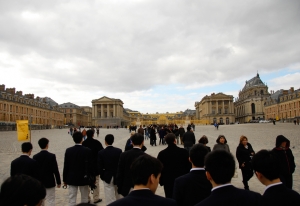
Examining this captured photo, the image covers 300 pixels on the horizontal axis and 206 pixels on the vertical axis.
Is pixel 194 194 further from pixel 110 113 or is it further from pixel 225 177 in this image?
pixel 110 113

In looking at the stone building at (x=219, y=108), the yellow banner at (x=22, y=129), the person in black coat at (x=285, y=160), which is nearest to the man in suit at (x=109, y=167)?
the person in black coat at (x=285, y=160)

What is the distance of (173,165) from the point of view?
5430 mm

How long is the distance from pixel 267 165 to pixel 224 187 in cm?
64

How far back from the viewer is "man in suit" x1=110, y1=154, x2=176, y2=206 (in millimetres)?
2402

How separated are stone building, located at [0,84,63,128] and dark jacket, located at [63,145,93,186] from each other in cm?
5417

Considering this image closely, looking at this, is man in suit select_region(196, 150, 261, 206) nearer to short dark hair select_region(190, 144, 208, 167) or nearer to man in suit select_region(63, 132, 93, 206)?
short dark hair select_region(190, 144, 208, 167)

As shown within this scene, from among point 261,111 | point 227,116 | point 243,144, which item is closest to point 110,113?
point 227,116

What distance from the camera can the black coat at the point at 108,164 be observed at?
6.29m

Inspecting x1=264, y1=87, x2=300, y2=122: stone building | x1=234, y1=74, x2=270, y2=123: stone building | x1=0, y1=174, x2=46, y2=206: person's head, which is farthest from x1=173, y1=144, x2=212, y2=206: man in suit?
x1=234, y1=74, x2=270, y2=123: stone building

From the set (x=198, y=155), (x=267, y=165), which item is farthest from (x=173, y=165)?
(x=267, y=165)

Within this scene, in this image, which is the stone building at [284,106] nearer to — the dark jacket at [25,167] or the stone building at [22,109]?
the stone building at [22,109]

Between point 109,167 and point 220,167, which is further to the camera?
point 109,167

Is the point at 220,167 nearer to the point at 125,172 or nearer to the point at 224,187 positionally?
the point at 224,187

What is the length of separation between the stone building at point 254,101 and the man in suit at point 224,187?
115m
